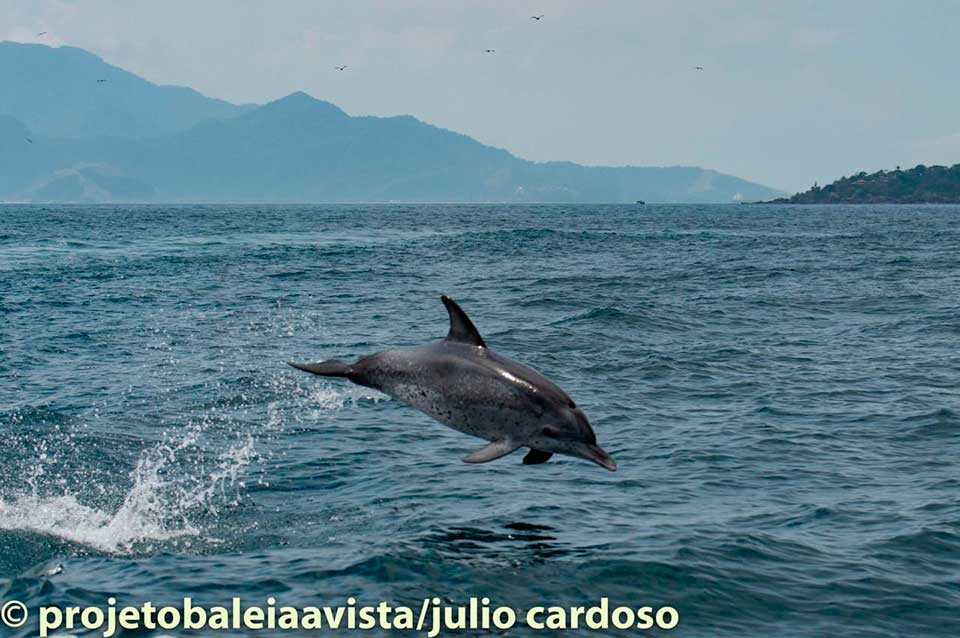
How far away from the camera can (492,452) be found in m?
9.34

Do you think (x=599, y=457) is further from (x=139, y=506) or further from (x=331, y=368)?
(x=139, y=506)

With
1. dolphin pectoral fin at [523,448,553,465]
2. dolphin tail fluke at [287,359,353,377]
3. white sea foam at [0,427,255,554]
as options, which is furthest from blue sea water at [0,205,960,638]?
dolphin tail fluke at [287,359,353,377]

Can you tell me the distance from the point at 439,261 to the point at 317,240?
2604cm

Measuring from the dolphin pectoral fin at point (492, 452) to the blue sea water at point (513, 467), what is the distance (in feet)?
6.21

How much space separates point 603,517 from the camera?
13648 millimetres

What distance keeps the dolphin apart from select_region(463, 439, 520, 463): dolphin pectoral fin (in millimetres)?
12

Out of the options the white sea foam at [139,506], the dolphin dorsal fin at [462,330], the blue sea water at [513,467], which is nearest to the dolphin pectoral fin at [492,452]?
the dolphin dorsal fin at [462,330]

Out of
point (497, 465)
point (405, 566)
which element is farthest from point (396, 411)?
point (405, 566)

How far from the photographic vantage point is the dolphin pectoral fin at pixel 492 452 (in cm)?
912

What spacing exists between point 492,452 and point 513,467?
7.19 m

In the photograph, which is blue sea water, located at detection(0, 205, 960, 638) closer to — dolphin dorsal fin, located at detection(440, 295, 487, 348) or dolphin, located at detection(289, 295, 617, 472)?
dolphin, located at detection(289, 295, 617, 472)

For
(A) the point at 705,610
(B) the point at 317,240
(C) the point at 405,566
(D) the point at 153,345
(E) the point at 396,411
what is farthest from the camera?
(B) the point at 317,240

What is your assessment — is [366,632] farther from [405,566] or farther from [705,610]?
[705,610]

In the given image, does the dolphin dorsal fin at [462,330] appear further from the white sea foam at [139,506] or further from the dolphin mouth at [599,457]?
the white sea foam at [139,506]
